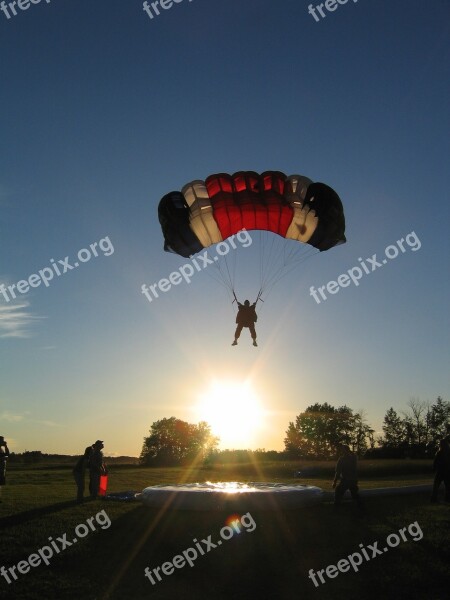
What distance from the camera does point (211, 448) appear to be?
364ft

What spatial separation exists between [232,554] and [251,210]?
1065cm

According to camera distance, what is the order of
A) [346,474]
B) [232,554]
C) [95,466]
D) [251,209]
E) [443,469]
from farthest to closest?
[251,209], [95,466], [443,469], [346,474], [232,554]

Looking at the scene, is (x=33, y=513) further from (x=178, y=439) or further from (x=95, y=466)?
(x=178, y=439)

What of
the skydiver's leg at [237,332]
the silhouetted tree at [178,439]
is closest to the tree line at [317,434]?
the silhouetted tree at [178,439]

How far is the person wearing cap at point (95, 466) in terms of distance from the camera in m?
16.8

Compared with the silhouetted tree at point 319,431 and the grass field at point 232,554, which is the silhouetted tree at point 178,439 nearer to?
the silhouetted tree at point 319,431

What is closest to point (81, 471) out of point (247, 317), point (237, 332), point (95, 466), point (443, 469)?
point (95, 466)

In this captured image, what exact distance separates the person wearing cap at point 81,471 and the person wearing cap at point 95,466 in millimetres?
124

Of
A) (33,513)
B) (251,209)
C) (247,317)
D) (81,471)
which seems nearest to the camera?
(33,513)

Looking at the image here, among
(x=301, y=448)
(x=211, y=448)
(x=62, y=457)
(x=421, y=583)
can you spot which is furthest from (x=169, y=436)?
(x=421, y=583)

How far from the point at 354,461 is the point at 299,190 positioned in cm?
871

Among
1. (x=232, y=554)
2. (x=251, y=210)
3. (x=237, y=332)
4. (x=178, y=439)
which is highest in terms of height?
(x=178, y=439)

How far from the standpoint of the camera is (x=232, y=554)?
1145cm

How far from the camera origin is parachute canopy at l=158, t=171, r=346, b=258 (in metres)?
17.7
